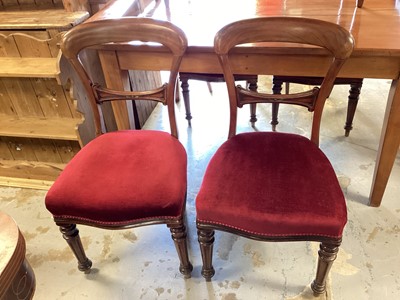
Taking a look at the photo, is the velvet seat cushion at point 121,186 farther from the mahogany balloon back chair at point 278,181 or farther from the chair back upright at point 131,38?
the chair back upright at point 131,38

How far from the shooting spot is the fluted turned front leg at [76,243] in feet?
4.21

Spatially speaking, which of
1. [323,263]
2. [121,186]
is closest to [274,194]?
[323,263]

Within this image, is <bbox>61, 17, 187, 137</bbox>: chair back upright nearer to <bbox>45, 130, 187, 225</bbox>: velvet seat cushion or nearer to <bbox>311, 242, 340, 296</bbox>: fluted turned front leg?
<bbox>45, 130, 187, 225</bbox>: velvet seat cushion

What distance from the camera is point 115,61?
1436 mm

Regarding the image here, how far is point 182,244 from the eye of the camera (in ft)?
4.15

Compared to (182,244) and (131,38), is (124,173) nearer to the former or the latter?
(182,244)

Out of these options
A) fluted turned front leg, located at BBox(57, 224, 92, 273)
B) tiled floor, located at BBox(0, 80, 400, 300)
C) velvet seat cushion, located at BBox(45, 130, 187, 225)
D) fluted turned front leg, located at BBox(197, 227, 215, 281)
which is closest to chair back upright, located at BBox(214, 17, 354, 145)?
velvet seat cushion, located at BBox(45, 130, 187, 225)

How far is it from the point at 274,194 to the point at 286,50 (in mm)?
532

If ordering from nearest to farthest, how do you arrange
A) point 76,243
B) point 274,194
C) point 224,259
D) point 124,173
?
1. point 274,194
2. point 124,173
3. point 76,243
4. point 224,259

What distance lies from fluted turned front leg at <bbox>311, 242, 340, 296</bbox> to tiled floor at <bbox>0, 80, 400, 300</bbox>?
2.2 inches

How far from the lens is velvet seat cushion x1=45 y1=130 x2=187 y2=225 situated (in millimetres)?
1137

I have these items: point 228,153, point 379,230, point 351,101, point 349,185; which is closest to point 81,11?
point 228,153

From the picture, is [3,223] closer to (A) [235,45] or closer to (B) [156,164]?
(B) [156,164]

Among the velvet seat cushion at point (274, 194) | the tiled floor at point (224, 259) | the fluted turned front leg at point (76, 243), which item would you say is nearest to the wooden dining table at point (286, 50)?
the tiled floor at point (224, 259)
